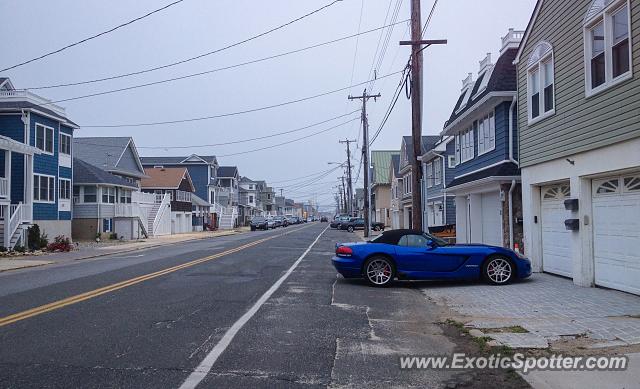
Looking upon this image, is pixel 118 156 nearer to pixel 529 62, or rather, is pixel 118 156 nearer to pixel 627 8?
pixel 529 62

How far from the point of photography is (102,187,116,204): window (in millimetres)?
41781

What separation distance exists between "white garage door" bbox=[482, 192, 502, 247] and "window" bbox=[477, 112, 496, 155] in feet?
5.45

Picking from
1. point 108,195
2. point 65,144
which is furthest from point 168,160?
point 65,144

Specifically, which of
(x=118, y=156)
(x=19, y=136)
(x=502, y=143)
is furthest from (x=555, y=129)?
(x=118, y=156)

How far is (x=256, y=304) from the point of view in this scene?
10438 millimetres

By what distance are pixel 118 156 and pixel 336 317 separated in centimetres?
4319

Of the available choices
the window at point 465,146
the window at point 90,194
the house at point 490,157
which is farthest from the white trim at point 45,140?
the window at point 465,146

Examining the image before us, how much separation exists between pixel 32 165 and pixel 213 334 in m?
26.0

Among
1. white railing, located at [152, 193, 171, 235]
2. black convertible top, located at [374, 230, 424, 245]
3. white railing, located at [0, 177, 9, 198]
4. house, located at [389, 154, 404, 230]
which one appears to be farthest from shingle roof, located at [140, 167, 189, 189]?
black convertible top, located at [374, 230, 424, 245]

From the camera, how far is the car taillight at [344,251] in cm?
1323

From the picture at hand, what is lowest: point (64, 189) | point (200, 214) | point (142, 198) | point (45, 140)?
point (200, 214)

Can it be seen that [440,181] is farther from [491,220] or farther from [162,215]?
[162,215]

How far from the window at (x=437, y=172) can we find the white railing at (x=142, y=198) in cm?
2467

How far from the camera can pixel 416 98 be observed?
17.4 metres
